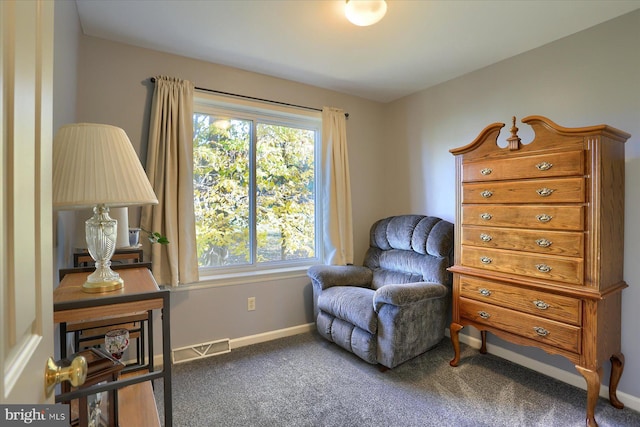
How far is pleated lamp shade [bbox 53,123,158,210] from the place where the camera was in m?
0.99

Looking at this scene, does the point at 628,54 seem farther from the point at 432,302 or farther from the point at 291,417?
the point at 291,417

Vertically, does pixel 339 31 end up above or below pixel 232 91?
above

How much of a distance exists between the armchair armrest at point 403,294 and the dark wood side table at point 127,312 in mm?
1461

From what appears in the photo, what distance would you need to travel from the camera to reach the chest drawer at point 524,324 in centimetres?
180

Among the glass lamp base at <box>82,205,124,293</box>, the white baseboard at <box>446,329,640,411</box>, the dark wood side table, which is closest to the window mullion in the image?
the dark wood side table

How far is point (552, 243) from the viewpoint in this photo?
6.18ft

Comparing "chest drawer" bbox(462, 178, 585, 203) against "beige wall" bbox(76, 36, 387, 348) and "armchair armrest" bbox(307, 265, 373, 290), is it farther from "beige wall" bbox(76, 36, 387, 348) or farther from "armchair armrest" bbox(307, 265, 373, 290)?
"beige wall" bbox(76, 36, 387, 348)

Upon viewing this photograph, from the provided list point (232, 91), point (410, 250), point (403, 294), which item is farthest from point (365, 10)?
point (410, 250)

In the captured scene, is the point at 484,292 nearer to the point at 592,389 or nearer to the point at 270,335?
the point at 592,389

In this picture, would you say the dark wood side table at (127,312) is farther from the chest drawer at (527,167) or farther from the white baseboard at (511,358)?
the chest drawer at (527,167)

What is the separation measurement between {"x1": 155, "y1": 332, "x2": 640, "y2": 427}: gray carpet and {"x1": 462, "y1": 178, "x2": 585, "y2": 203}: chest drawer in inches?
50.0

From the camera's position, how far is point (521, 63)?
2.48m

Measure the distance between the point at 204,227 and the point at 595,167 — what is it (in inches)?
109

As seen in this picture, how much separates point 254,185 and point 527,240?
2.20m
